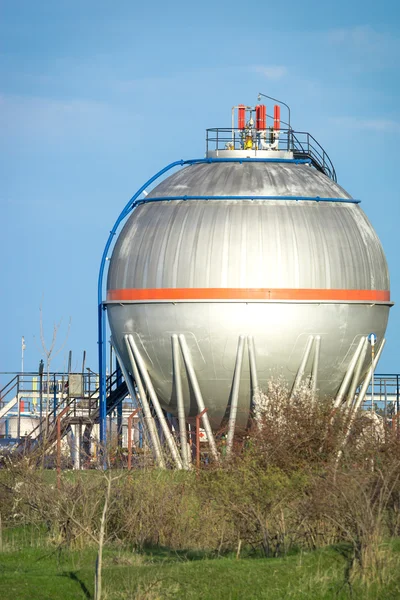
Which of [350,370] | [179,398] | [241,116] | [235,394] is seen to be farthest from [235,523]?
[241,116]

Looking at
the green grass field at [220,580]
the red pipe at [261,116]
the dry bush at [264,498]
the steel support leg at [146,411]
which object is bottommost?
the green grass field at [220,580]

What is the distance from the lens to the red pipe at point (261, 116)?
41562 mm

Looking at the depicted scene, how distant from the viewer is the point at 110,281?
39062 mm

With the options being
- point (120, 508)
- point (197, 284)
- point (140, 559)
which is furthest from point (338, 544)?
point (197, 284)

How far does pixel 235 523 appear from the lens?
25.3 metres

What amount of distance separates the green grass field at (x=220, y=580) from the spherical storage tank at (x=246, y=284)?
13336 mm

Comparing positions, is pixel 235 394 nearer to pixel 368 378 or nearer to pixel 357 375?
pixel 357 375

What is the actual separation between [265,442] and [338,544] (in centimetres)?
622

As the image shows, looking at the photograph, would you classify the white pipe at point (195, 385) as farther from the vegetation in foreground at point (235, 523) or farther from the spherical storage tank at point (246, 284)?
the vegetation in foreground at point (235, 523)

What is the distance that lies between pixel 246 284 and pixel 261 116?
8.35 metres

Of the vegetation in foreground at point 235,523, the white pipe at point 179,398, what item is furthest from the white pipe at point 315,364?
the vegetation in foreground at point 235,523

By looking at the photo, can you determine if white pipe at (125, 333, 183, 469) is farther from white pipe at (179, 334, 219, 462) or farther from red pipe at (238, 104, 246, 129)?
red pipe at (238, 104, 246, 129)

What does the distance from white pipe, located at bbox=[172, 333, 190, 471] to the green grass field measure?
1364 cm

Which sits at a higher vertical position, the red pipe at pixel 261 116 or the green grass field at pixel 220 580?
the red pipe at pixel 261 116
